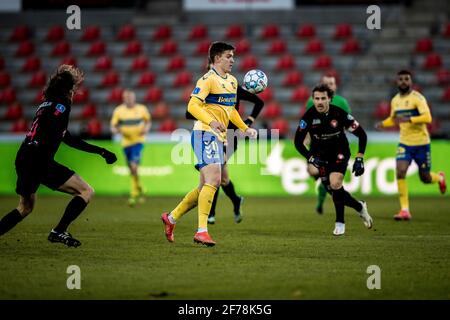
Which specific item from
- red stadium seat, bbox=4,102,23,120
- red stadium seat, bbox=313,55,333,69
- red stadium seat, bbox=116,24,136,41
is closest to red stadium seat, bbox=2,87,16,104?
red stadium seat, bbox=4,102,23,120

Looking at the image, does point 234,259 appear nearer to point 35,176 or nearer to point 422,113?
point 35,176

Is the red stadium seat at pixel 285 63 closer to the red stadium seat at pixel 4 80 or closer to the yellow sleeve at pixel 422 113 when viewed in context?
the red stadium seat at pixel 4 80

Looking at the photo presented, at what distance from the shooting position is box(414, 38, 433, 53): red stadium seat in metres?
25.8

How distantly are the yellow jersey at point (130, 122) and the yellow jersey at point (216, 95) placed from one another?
8.54 m

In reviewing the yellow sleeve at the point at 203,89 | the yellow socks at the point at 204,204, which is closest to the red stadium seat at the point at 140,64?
the yellow sleeve at the point at 203,89

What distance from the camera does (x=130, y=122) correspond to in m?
19.1

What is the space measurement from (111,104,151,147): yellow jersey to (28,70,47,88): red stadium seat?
8.16 metres

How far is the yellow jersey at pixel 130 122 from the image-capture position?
18953mm

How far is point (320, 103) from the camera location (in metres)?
11.6

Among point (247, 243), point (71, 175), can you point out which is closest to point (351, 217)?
point (247, 243)

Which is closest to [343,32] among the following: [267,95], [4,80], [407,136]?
[267,95]

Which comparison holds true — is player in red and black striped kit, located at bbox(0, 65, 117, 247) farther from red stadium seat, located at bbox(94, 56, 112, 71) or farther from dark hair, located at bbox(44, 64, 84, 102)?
red stadium seat, located at bbox(94, 56, 112, 71)
